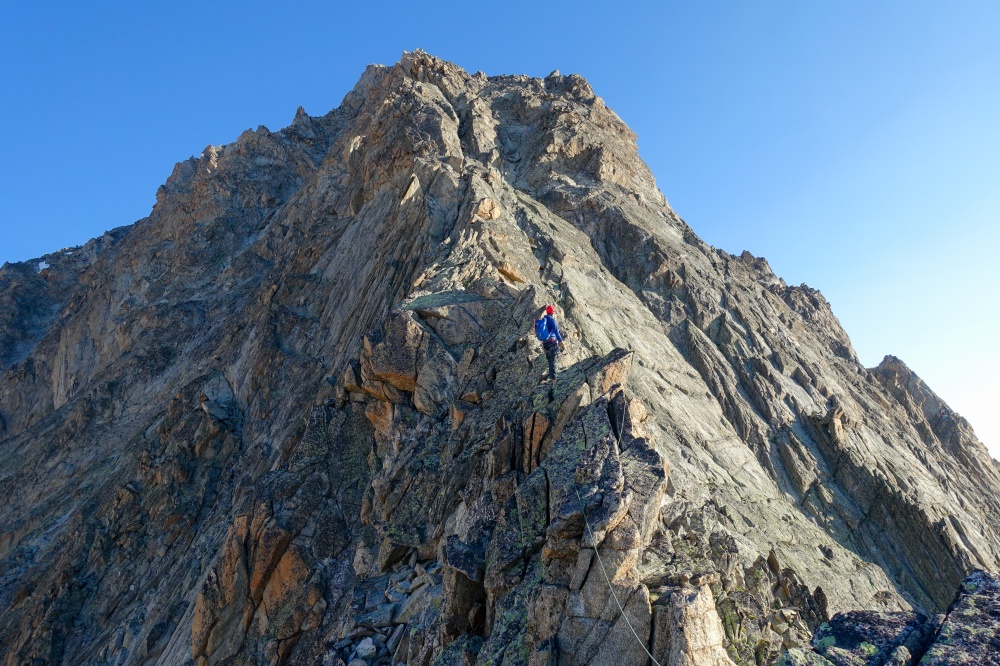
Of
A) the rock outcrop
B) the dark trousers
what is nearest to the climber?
the dark trousers

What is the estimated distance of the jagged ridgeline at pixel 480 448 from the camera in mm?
12016

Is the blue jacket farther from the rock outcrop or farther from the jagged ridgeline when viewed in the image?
the rock outcrop

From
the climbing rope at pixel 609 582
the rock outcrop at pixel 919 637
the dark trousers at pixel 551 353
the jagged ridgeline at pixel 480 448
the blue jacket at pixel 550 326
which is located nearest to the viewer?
the rock outcrop at pixel 919 637

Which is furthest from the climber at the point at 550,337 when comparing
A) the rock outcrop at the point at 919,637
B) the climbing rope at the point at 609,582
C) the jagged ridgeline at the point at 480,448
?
the rock outcrop at the point at 919,637

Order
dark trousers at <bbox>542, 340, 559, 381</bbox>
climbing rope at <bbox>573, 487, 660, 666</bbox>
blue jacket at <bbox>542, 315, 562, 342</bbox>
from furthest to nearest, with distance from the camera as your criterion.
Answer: blue jacket at <bbox>542, 315, 562, 342</bbox> → dark trousers at <bbox>542, 340, 559, 381</bbox> → climbing rope at <bbox>573, 487, 660, 666</bbox>

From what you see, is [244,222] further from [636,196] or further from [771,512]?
[771,512]

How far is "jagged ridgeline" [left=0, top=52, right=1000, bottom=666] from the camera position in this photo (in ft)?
39.4

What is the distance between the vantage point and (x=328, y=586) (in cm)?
1917

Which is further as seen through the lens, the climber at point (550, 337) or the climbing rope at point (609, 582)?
the climber at point (550, 337)

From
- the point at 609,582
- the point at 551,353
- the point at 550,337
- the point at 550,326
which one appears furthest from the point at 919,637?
the point at 550,326

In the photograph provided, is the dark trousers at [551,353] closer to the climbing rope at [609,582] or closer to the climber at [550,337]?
the climber at [550,337]

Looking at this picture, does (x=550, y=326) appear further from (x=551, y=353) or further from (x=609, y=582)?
(x=609, y=582)

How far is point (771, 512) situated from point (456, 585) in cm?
1448

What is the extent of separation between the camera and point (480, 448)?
17828mm
